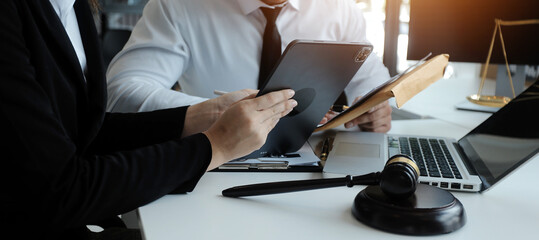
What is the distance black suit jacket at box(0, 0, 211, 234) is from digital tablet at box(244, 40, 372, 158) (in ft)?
0.62

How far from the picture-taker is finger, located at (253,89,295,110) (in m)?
0.85

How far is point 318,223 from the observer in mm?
712

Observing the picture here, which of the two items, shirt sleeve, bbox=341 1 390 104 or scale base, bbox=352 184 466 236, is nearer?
scale base, bbox=352 184 466 236

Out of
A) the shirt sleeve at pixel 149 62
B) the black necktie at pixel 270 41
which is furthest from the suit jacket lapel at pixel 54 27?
the black necktie at pixel 270 41

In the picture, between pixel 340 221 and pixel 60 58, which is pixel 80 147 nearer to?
pixel 60 58

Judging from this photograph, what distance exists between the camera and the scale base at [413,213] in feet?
2.18

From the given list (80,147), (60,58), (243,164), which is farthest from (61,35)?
(243,164)

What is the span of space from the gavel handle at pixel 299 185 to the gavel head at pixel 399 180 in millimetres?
31

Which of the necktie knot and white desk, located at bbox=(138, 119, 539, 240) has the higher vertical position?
the necktie knot

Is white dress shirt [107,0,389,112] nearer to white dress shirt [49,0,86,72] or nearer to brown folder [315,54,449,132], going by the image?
white dress shirt [49,0,86,72]

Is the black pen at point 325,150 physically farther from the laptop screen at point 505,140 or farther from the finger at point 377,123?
the laptop screen at point 505,140

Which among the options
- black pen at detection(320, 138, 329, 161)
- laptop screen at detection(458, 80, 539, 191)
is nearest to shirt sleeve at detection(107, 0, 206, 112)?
black pen at detection(320, 138, 329, 161)

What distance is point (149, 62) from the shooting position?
153 cm

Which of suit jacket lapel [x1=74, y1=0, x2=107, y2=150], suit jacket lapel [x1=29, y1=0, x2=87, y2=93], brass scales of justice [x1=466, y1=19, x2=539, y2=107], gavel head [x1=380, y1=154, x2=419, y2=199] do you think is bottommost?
brass scales of justice [x1=466, y1=19, x2=539, y2=107]
